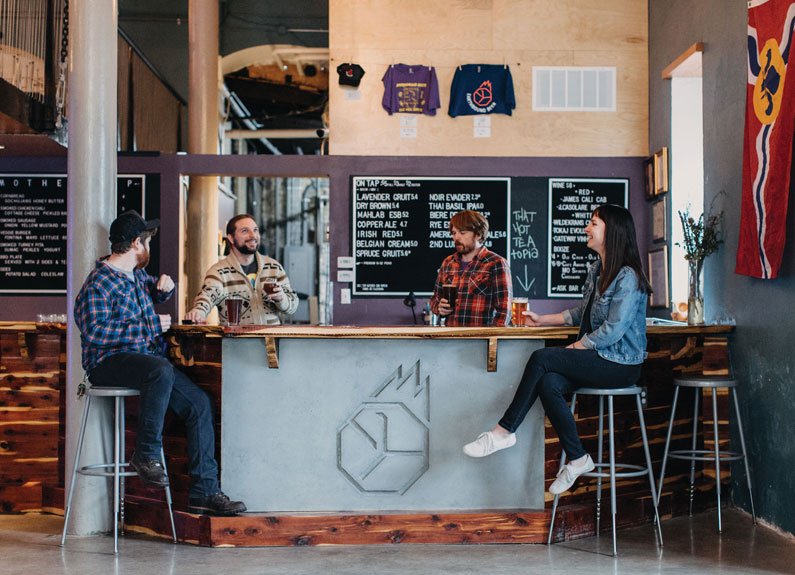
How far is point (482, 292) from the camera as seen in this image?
189 inches

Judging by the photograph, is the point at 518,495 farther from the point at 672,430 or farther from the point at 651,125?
the point at 651,125

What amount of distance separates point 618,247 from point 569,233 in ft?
7.26

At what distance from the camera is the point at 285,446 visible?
398 cm

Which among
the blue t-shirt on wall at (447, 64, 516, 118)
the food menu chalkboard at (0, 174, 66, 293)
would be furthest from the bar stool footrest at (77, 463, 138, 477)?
the blue t-shirt on wall at (447, 64, 516, 118)

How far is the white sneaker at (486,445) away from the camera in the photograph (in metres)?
3.75

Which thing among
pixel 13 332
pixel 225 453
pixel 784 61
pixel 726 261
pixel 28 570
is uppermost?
pixel 784 61

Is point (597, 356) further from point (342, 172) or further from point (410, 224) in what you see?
point (342, 172)

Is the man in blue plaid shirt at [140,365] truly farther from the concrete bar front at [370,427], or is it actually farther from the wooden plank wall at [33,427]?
the wooden plank wall at [33,427]

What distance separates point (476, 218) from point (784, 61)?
1.78m

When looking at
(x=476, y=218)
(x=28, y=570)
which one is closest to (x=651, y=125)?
(x=476, y=218)

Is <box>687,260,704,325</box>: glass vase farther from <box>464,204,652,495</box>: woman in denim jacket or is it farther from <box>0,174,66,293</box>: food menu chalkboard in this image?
<box>0,174,66,293</box>: food menu chalkboard

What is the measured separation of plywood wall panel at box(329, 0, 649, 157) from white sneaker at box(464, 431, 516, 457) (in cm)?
294

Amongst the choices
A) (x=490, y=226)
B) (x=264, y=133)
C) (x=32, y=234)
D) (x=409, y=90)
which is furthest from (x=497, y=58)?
(x=264, y=133)

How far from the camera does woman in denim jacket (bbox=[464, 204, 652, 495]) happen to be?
3754 millimetres
